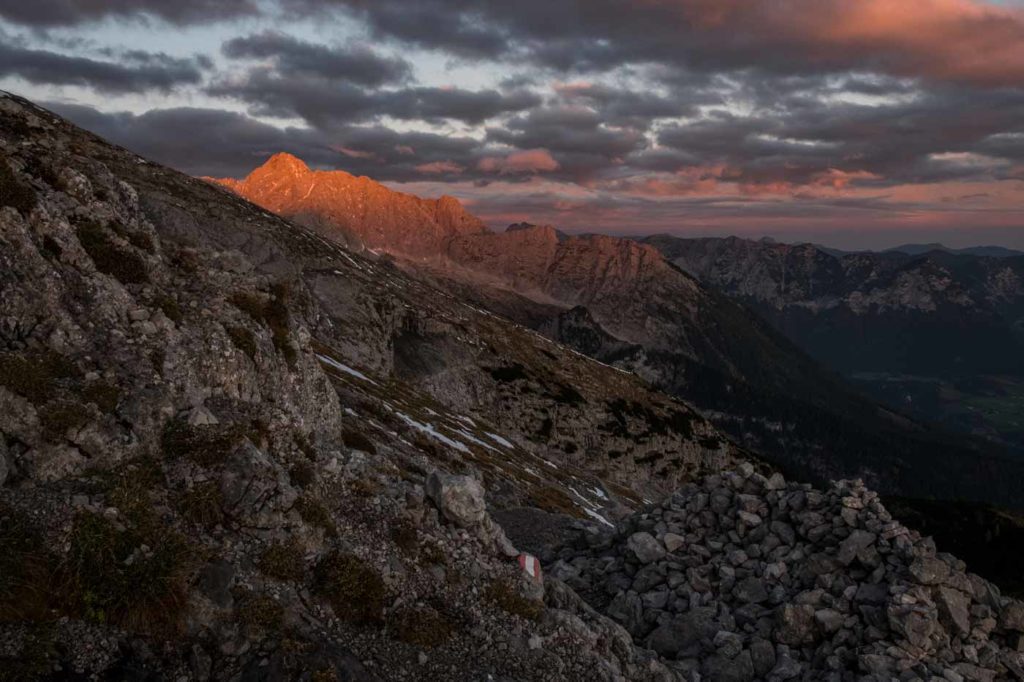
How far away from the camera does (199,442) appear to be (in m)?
17.7

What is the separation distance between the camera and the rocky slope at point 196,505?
13.7 metres

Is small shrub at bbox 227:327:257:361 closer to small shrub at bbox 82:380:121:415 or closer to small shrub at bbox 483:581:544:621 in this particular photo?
small shrub at bbox 82:380:121:415

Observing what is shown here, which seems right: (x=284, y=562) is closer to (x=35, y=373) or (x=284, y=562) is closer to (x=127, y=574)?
(x=127, y=574)

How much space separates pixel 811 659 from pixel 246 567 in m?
21.0

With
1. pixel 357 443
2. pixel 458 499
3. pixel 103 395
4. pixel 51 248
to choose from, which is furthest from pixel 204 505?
pixel 357 443

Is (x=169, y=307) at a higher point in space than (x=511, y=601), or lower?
higher

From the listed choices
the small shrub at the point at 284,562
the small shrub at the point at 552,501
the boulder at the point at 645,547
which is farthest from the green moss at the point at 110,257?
the small shrub at the point at 552,501

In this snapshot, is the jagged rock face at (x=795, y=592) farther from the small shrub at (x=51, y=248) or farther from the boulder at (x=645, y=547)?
the small shrub at (x=51, y=248)

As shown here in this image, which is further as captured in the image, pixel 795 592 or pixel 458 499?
pixel 795 592

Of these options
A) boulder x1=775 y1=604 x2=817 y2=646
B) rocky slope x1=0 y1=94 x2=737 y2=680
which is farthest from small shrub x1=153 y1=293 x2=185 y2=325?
boulder x1=775 y1=604 x2=817 y2=646

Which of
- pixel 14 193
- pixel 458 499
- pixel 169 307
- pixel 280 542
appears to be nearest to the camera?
pixel 280 542

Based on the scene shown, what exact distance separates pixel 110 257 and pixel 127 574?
12609 mm

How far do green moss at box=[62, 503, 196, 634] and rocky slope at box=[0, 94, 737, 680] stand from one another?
0.13 ft

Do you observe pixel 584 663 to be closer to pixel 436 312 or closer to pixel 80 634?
pixel 80 634
